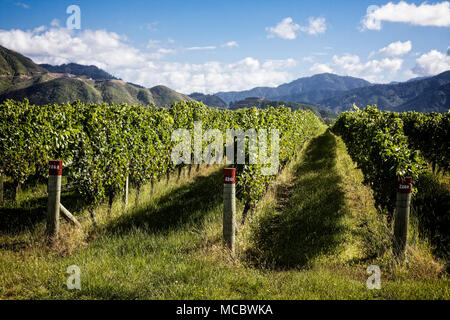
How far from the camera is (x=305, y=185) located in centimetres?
971

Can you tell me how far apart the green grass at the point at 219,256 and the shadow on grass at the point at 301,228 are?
24mm

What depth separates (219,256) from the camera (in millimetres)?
4309

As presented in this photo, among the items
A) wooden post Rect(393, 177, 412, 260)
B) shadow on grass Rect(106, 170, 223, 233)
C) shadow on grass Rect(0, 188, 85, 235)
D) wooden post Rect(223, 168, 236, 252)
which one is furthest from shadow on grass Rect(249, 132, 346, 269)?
shadow on grass Rect(0, 188, 85, 235)

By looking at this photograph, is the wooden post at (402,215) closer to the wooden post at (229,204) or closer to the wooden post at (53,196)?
the wooden post at (229,204)

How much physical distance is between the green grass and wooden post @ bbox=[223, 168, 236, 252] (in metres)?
0.25

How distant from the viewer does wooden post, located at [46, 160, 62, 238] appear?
4656 millimetres

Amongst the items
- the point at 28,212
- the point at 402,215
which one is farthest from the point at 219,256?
the point at 28,212

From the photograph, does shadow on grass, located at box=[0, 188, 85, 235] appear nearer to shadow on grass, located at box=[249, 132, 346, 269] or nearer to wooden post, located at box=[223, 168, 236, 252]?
wooden post, located at box=[223, 168, 236, 252]

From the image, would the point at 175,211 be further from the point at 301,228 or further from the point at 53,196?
the point at 301,228

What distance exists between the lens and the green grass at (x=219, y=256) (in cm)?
324
